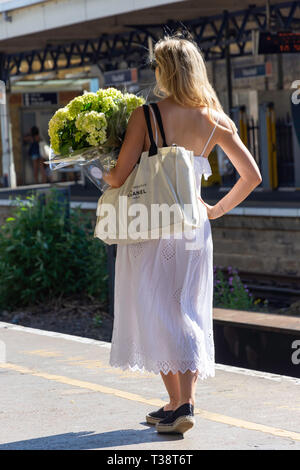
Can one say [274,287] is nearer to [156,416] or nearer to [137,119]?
[156,416]

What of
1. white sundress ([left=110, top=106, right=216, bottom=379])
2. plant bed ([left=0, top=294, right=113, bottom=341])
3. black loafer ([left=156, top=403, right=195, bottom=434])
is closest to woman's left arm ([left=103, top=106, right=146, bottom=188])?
white sundress ([left=110, top=106, right=216, bottom=379])

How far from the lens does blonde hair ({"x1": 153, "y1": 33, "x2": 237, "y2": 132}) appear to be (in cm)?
395

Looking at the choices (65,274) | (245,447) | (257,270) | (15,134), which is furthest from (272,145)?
(245,447)

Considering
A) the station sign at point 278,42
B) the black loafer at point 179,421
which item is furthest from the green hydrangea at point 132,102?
the station sign at point 278,42

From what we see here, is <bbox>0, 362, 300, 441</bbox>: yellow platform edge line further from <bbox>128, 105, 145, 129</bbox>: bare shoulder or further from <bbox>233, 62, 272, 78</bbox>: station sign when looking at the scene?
<bbox>233, 62, 272, 78</bbox>: station sign

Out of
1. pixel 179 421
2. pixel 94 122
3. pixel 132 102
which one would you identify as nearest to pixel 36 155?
pixel 132 102

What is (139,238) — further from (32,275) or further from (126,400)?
(32,275)

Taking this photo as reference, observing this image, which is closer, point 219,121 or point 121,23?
point 219,121

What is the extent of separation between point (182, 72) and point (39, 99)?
101ft

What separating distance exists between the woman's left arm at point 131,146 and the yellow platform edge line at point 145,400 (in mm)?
1239

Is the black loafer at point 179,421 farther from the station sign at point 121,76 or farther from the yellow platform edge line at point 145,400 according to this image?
the station sign at point 121,76

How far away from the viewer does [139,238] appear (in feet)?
13.2

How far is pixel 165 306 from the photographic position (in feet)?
13.2
